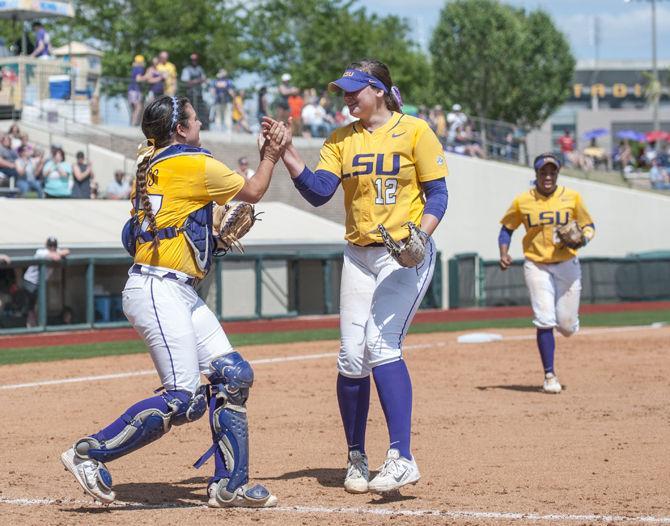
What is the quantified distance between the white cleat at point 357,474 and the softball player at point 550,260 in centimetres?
503

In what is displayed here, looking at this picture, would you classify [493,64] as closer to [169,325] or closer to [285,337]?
[285,337]

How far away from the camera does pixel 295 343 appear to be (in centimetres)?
1772

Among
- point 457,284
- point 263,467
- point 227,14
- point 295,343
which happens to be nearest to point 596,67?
point 227,14

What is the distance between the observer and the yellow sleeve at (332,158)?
6598 millimetres

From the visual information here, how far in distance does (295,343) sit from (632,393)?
7435mm

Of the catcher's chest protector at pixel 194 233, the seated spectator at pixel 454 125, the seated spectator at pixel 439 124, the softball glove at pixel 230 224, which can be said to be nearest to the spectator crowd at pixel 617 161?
the seated spectator at pixel 454 125

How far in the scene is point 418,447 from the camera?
26.8ft

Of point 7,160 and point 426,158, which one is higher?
point 7,160

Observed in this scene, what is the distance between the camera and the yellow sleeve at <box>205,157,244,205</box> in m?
5.89

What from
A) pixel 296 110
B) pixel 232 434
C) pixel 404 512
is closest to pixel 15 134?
pixel 296 110

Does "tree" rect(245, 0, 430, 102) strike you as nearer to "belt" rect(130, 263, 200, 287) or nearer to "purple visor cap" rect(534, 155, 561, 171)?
"purple visor cap" rect(534, 155, 561, 171)

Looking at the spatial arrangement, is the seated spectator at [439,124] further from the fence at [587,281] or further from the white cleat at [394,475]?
the white cleat at [394,475]

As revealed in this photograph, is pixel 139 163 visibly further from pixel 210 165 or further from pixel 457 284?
pixel 457 284

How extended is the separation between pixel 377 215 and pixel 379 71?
809 millimetres
